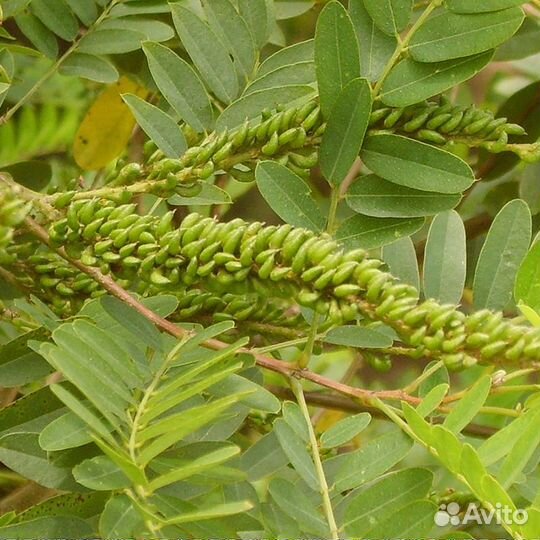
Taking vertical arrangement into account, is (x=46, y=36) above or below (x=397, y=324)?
above

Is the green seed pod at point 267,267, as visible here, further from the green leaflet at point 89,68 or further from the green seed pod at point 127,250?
the green leaflet at point 89,68

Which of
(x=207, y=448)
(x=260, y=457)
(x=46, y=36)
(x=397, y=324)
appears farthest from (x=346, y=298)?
(x=46, y=36)

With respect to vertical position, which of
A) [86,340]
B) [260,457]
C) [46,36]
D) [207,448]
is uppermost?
[46,36]

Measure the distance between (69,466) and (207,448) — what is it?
0.33ft

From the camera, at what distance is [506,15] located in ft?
2.23

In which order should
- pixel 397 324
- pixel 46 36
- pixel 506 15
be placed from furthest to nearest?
pixel 46 36 < pixel 506 15 < pixel 397 324

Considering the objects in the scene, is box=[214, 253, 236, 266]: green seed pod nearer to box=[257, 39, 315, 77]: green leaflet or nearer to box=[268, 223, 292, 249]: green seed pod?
box=[268, 223, 292, 249]: green seed pod

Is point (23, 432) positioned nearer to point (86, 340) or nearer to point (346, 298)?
point (86, 340)

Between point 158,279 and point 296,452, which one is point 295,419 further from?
point 158,279

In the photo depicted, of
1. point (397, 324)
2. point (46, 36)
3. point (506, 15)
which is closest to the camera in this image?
point (397, 324)

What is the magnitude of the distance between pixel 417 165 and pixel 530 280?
0.40 feet

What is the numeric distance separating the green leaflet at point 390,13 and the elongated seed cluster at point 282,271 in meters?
0.21

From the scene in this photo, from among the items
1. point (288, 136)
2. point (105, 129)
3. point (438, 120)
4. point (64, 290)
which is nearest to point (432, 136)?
point (438, 120)

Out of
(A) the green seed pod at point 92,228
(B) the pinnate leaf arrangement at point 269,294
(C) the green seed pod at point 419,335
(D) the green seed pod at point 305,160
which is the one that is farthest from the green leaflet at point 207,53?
(C) the green seed pod at point 419,335
